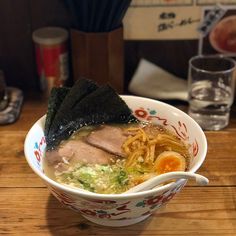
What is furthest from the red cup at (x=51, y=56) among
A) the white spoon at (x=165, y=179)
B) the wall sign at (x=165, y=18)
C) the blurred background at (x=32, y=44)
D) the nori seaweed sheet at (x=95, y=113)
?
the white spoon at (x=165, y=179)

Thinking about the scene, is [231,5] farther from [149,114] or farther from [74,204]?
[74,204]

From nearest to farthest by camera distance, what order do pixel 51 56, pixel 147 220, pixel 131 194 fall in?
pixel 131 194, pixel 147 220, pixel 51 56

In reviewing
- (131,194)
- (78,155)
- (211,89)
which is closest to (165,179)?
(131,194)

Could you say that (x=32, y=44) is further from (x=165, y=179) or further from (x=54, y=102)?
(x=165, y=179)

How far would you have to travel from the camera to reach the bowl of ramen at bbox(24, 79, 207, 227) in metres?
0.68

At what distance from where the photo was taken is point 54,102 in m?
0.83

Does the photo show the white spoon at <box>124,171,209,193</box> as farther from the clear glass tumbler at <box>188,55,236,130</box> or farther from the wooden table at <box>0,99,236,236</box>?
the clear glass tumbler at <box>188,55,236,130</box>

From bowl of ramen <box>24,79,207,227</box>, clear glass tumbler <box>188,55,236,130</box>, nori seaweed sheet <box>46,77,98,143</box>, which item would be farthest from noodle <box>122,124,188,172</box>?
clear glass tumbler <box>188,55,236,130</box>

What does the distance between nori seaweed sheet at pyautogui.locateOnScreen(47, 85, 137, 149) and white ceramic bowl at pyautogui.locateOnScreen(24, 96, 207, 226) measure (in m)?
0.02

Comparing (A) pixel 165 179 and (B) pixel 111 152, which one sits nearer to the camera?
(A) pixel 165 179

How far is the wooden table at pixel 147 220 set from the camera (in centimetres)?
76

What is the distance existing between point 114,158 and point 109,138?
5 centimetres

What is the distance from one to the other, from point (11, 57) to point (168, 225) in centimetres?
63

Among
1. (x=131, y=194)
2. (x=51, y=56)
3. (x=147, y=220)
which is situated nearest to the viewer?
(x=131, y=194)
